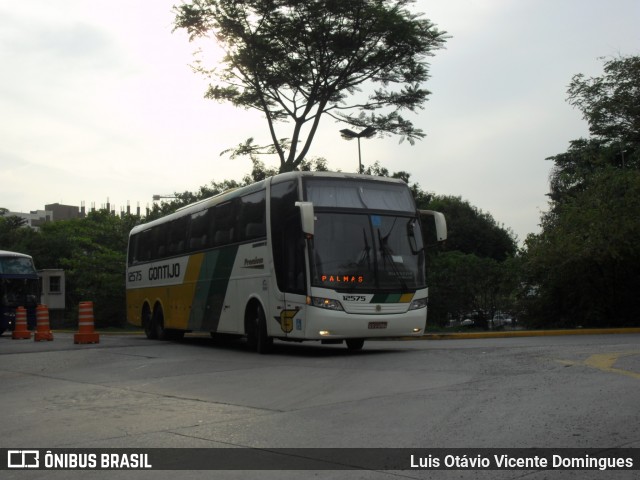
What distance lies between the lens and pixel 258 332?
1719cm

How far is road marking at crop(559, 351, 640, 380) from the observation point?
1055 cm

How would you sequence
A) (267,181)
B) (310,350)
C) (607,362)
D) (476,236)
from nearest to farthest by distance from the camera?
(607,362) < (267,181) < (310,350) < (476,236)

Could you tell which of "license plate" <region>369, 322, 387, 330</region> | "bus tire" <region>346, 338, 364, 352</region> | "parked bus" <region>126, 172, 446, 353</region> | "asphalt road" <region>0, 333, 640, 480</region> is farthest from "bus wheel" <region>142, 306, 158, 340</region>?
"license plate" <region>369, 322, 387, 330</region>

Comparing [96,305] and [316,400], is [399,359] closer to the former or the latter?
[316,400]

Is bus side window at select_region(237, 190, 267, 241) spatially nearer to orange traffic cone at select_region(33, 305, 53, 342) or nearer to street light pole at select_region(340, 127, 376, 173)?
orange traffic cone at select_region(33, 305, 53, 342)

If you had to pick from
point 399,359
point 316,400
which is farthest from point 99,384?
point 399,359

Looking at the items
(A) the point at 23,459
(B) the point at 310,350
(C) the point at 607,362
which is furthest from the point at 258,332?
(A) the point at 23,459

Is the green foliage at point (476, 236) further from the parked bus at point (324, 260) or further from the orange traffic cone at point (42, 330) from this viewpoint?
the parked bus at point (324, 260)

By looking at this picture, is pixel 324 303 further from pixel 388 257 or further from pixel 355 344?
pixel 355 344

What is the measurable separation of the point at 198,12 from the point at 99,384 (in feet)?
66.6

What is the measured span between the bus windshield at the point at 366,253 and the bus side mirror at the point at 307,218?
0.65m

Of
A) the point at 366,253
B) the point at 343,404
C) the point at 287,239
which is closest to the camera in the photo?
the point at 343,404

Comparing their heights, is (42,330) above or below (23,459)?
above

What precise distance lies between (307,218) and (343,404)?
6.23 metres
